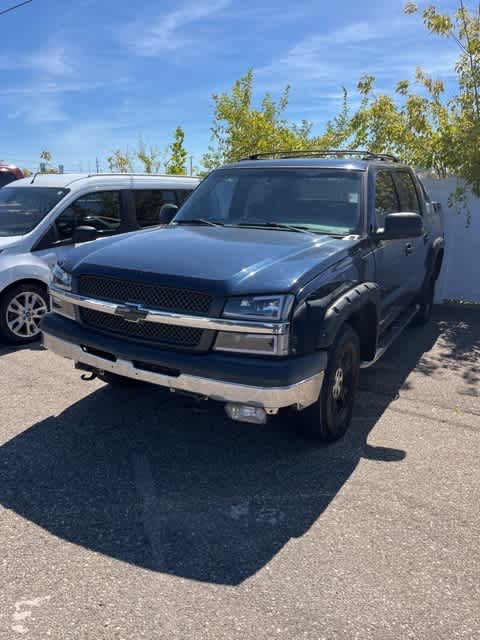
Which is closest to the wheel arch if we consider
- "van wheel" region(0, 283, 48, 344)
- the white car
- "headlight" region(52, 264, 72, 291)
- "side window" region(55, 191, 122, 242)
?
"headlight" region(52, 264, 72, 291)

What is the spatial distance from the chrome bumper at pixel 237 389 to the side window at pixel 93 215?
11.0 feet

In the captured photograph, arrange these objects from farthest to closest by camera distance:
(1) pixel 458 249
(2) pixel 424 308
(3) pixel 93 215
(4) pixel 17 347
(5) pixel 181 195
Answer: (1) pixel 458 249 → (5) pixel 181 195 → (2) pixel 424 308 → (3) pixel 93 215 → (4) pixel 17 347

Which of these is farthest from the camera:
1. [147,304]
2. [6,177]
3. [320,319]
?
[6,177]

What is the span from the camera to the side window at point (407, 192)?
548 centimetres

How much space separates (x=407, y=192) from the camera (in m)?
5.79

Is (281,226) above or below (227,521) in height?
above

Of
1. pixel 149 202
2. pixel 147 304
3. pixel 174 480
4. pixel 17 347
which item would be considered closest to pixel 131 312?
pixel 147 304

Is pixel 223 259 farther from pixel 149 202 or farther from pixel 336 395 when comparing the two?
pixel 149 202

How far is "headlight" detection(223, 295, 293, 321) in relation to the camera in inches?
122

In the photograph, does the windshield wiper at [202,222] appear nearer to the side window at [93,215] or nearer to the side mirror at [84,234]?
the side mirror at [84,234]

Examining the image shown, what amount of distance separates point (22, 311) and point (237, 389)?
12.5 ft

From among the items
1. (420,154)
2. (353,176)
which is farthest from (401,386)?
(420,154)

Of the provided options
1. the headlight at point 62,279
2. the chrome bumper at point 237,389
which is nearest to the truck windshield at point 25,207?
the headlight at point 62,279

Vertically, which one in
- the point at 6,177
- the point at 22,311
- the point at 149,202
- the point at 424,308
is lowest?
the point at 424,308
